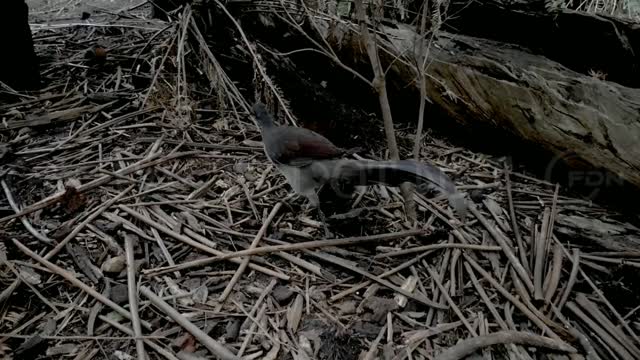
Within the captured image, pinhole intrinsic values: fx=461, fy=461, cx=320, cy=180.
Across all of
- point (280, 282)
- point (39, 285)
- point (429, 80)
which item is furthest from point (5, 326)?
point (429, 80)

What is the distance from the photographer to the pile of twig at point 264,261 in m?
1.52

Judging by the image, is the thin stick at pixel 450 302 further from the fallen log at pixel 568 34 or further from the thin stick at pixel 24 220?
the thin stick at pixel 24 220

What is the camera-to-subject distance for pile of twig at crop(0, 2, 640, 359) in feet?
5.00

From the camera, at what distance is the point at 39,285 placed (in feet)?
5.40

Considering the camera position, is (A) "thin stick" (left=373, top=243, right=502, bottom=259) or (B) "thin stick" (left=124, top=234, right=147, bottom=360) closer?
(B) "thin stick" (left=124, top=234, right=147, bottom=360)

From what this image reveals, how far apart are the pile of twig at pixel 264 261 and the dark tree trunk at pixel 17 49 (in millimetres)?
455

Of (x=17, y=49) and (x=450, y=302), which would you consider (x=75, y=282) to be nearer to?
(x=450, y=302)

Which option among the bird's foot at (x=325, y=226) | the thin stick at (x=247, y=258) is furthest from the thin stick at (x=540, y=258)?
the thin stick at (x=247, y=258)

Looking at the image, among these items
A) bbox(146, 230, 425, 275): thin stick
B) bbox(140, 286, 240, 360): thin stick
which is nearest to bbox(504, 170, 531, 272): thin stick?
bbox(146, 230, 425, 275): thin stick

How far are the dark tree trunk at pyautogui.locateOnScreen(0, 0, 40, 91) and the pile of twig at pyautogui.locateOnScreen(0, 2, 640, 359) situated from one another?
455 mm

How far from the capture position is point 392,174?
1.83 meters

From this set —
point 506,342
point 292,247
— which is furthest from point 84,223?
point 506,342

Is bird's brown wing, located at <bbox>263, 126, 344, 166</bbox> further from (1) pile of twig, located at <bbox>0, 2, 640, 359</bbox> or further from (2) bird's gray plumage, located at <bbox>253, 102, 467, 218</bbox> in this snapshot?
(1) pile of twig, located at <bbox>0, 2, 640, 359</bbox>

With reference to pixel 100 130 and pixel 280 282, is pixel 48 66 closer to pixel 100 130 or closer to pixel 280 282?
pixel 100 130
